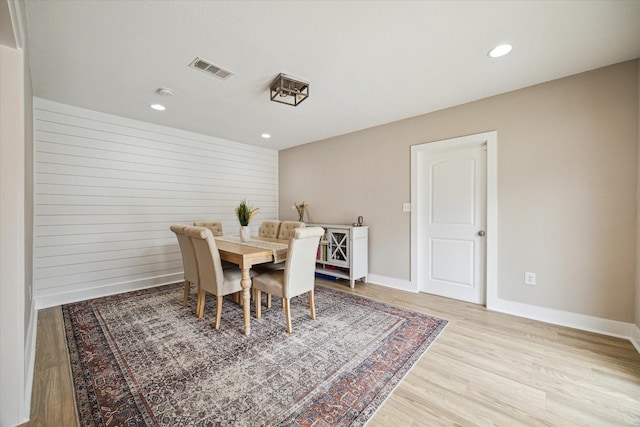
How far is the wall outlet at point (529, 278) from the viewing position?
2639 millimetres

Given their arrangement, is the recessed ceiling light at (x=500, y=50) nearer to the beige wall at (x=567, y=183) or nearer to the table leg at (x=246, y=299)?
the beige wall at (x=567, y=183)

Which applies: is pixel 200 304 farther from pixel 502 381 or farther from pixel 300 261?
pixel 502 381

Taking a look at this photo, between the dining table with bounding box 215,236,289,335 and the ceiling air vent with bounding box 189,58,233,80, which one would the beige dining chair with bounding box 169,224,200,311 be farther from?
the ceiling air vent with bounding box 189,58,233,80

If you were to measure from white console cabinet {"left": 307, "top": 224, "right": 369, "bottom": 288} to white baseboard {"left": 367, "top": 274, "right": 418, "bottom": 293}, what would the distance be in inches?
4.7

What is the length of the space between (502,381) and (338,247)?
2.43 meters

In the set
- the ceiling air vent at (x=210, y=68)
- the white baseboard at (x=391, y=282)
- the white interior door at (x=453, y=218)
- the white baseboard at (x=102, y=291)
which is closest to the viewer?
the ceiling air vent at (x=210, y=68)

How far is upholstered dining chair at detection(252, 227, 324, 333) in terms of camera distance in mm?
2316

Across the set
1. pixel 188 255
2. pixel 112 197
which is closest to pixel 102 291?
pixel 112 197

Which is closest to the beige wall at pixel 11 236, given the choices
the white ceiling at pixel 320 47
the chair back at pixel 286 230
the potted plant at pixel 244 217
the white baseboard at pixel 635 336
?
the white ceiling at pixel 320 47

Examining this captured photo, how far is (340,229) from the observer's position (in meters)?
3.83

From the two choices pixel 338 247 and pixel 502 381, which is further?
pixel 338 247

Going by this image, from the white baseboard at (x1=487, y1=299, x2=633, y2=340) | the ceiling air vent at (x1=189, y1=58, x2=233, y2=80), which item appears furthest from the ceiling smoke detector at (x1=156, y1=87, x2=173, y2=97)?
the white baseboard at (x1=487, y1=299, x2=633, y2=340)

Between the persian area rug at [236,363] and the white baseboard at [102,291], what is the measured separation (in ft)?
1.00

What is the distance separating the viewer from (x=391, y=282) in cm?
373
